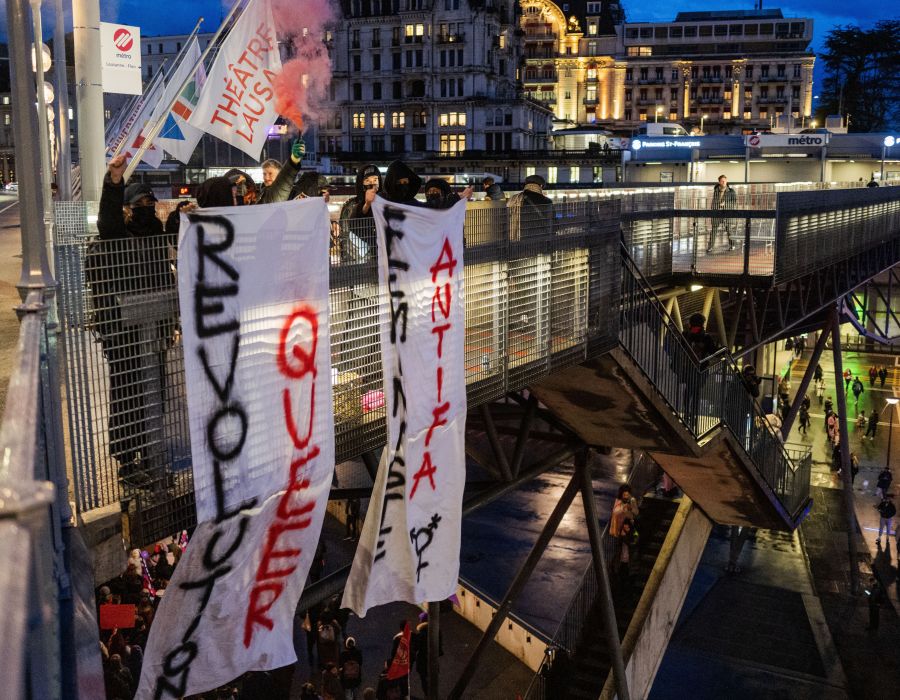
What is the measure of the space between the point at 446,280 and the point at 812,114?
16845cm

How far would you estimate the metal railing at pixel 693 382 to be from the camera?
495 inches

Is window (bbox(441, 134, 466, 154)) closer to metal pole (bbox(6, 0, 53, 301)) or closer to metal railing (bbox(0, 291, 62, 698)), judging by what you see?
metal pole (bbox(6, 0, 53, 301))

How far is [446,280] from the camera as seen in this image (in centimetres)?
795

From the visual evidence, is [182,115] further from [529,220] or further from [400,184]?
[529,220]

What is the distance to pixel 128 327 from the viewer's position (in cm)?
573

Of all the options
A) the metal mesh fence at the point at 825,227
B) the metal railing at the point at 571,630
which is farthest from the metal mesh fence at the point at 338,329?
the metal mesh fence at the point at 825,227

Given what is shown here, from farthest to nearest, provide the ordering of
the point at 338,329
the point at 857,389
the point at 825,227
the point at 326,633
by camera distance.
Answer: the point at 857,389, the point at 825,227, the point at 326,633, the point at 338,329

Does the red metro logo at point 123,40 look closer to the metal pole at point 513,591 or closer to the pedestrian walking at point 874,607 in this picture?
the metal pole at point 513,591

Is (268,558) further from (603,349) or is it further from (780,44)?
(780,44)

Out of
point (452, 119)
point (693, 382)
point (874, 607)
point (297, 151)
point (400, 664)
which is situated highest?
point (452, 119)

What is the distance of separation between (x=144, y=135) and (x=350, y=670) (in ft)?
33.6

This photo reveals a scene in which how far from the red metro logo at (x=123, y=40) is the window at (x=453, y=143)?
333ft

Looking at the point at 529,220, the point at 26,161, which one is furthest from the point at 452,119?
the point at 26,161

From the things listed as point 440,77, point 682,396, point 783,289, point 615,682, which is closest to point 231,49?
point 682,396
